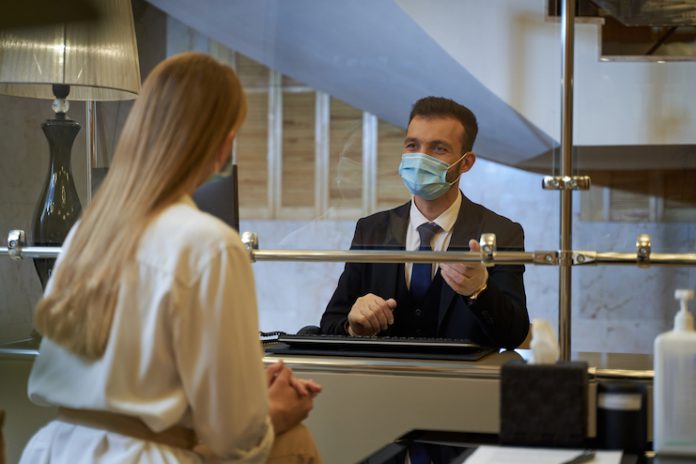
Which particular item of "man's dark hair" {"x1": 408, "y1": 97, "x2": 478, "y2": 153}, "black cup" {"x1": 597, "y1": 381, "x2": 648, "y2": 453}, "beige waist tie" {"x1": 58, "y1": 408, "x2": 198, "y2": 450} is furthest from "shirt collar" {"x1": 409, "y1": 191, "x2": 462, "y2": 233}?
"beige waist tie" {"x1": 58, "y1": 408, "x2": 198, "y2": 450}

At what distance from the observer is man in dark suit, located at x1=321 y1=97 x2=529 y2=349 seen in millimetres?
1611

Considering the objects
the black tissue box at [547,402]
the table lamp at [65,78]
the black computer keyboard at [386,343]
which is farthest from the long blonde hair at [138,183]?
the table lamp at [65,78]

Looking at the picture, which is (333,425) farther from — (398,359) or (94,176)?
(94,176)

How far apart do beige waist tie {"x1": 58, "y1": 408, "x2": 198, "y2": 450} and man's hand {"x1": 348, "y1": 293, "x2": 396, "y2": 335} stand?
0.56m

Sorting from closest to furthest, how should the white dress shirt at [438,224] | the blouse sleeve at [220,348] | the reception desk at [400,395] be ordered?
the blouse sleeve at [220,348], the reception desk at [400,395], the white dress shirt at [438,224]

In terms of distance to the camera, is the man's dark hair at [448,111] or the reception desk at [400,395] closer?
the reception desk at [400,395]

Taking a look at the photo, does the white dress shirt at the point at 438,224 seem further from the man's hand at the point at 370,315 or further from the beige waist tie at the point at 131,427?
the beige waist tie at the point at 131,427

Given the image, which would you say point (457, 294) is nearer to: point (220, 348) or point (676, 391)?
point (676, 391)

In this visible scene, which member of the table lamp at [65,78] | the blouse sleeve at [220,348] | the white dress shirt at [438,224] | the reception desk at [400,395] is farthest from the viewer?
the table lamp at [65,78]

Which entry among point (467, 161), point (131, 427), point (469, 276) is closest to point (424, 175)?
point (467, 161)

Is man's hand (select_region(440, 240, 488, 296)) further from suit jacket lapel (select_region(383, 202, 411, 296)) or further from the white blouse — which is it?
the white blouse

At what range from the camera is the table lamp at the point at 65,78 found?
6.11 ft

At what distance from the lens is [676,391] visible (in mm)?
1138

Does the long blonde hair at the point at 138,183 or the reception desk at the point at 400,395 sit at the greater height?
the long blonde hair at the point at 138,183
